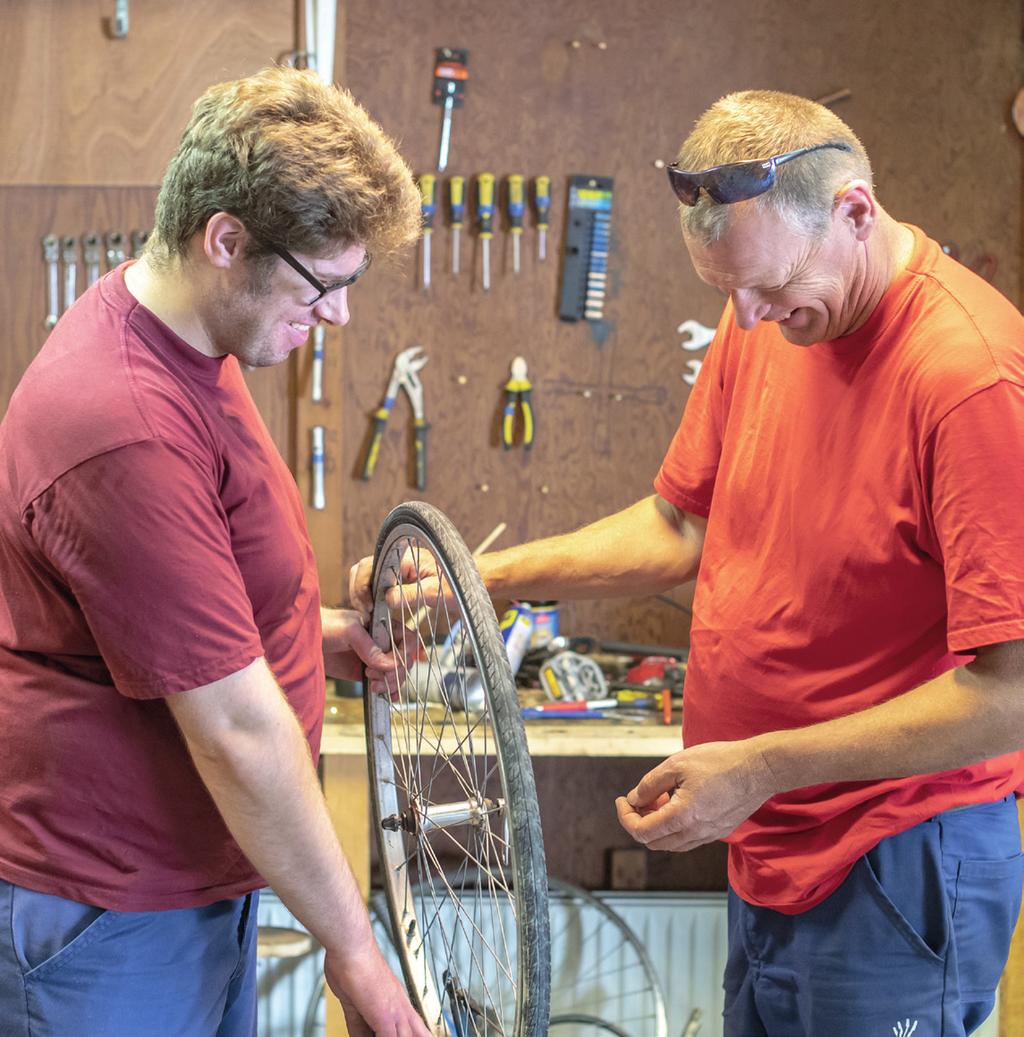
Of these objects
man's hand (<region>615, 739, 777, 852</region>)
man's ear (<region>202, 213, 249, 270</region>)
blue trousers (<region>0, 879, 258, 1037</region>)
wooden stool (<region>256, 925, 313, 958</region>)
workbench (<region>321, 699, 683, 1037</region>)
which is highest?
man's ear (<region>202, 213, 249, 270</region>)

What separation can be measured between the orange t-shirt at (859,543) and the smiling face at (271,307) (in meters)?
0.56

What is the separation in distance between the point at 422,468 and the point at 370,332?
12.9 inches

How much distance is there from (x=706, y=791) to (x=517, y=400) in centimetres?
164

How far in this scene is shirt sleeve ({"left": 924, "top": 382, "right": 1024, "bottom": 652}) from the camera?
48.9 inches

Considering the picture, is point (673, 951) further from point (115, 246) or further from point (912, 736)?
point (115, 246)

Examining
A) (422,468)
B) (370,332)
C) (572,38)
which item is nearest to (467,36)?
(572,38)

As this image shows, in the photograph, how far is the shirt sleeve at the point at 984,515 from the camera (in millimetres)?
1241

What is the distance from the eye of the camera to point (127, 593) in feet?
3.70

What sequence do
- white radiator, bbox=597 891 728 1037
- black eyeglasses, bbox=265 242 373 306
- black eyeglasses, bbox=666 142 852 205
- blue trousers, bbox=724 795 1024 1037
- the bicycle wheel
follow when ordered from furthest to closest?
white radiator, bbox=597 891 728 1037
blue trousers, bbox=724 795 1024 1037
black eyeglasses, bbox=666 142 852 205
black eyeglasses, bbox=265 242 373 306
the bicycle wheel

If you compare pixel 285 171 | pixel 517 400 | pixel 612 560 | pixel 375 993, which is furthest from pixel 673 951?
pixel 285 171

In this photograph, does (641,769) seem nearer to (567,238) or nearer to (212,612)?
(567,238)

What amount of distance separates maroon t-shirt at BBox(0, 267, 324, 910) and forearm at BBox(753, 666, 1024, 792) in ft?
1.76

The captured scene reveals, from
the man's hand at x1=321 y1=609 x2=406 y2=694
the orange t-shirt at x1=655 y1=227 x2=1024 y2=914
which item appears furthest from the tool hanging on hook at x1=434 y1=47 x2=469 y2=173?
the man's hand at x1=321 y1=609 x2=406 y2=694

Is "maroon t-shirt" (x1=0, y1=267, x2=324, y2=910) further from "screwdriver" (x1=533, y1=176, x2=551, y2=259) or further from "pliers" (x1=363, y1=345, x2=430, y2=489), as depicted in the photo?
"screwdriver" (x1=533, y1=176, x2=551, y2=259)
